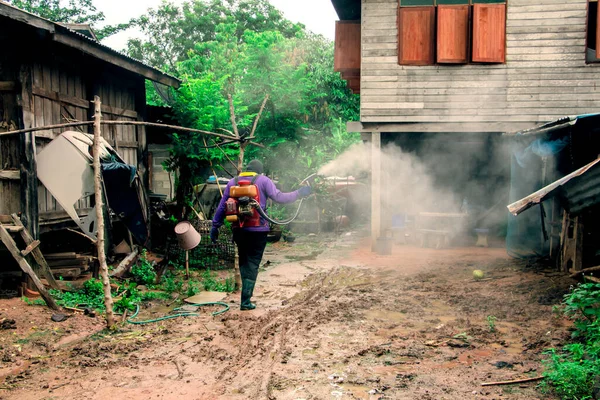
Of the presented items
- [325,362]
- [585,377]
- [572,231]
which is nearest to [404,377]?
[325,362]

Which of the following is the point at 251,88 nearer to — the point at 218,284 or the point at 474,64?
the point at 474,64

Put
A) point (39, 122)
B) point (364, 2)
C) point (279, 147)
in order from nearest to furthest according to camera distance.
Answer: point (39, 122) < point (364, 2) < point (279, 147)

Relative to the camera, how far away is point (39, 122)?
804 cm

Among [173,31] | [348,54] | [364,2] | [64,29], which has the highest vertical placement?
[173,31]

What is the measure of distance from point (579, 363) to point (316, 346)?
2.57 metres

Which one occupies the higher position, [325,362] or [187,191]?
[187,191]

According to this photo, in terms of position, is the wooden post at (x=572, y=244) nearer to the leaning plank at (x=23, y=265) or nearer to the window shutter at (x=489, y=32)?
the window shutter at (x=489, y=32)

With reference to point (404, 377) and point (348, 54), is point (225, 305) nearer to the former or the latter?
point (404, 377)

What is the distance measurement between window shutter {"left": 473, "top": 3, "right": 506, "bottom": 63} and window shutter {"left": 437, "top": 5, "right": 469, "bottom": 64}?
0.23 meters

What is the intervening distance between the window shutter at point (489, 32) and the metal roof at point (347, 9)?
3196 millimetres

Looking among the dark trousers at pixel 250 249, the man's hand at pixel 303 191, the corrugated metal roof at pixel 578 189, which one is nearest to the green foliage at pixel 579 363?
the corrugated metal roof at pixel 578 189

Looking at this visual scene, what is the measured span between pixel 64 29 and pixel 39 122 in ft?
5.02

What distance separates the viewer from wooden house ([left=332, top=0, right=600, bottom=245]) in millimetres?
11633

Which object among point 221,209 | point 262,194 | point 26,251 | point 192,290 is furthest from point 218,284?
point 26,251
